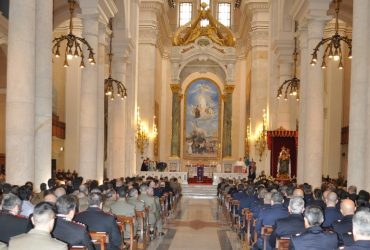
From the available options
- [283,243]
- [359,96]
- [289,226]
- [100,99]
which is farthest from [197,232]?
[283,243]

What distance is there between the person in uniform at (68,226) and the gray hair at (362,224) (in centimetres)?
315

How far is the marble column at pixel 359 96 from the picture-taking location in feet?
45.0

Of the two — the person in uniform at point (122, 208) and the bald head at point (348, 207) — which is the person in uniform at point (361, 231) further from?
the person in uniform at point (122, 208)

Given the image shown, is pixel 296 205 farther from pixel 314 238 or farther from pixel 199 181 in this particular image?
pixel 199 181

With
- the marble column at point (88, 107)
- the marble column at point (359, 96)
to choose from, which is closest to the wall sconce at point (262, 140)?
the marble column at point (88, 107)

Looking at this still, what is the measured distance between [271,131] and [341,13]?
5561mm

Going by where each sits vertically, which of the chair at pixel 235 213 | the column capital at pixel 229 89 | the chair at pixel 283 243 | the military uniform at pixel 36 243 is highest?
the column capital at pixel 229 89

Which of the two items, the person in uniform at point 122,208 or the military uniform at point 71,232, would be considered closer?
the military uniform at point 71,232

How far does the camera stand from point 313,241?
21.0 ft

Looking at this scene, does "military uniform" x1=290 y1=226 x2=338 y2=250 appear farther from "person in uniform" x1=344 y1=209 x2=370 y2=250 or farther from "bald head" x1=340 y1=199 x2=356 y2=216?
"bald head" x1=340 y1=199 x2=356 y2=216

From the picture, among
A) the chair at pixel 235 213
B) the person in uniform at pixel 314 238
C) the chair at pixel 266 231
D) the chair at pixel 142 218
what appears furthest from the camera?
the chair at pixel 235 213

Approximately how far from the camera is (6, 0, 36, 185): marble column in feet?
39.7

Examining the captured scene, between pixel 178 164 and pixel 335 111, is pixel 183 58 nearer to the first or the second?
pixel 178 164

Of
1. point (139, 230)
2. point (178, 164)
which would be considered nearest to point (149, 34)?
point (178, 164)
